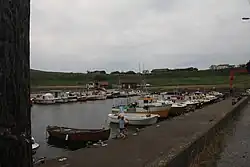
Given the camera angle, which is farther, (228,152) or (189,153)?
(228,152)

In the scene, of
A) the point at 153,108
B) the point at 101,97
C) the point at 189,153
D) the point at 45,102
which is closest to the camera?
the point at 189,153

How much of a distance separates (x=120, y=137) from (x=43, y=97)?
177ft

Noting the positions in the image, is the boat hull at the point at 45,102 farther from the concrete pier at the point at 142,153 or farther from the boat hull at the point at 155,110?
the concrete pier at the point at 142,153

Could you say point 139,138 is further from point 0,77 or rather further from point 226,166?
point 0,77

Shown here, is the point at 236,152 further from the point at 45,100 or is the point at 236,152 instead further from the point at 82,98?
the point at 82,98

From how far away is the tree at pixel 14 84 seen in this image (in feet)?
3.95

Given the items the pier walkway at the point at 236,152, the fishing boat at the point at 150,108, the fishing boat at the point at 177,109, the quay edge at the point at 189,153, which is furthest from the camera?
the fishing boat at the point at 177,109

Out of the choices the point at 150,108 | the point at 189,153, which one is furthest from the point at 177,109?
the point at 189,153

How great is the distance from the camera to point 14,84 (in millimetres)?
1260

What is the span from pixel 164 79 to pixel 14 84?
127924mm

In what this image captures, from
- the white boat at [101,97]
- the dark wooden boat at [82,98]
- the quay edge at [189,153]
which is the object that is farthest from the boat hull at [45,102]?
the quay edge at [189,153]

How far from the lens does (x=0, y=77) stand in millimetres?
1207

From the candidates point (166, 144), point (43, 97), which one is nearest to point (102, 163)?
point (166, 144)

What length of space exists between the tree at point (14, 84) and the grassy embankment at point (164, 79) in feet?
338
